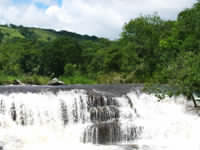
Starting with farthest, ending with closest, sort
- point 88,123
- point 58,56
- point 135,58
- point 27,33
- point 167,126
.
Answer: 1. point 27,33
2. point 58,56
3. point 135,58
4. point 88,123
5. point 167,126

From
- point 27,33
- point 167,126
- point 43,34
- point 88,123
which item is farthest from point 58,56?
point 43,34

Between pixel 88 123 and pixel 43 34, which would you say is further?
pixel 43 34

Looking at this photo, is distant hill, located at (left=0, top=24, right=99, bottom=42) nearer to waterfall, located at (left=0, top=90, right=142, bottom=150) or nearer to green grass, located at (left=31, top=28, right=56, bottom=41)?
green grass, located at (left=31, top=28, right=56, bottom=41)

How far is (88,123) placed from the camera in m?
13.9

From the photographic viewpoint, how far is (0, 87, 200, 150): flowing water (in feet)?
39.2

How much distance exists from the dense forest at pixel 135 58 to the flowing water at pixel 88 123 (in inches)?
101

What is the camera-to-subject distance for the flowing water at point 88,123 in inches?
470

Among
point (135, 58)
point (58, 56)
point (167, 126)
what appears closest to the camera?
point (167, 126)

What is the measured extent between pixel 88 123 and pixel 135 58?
73.4ft

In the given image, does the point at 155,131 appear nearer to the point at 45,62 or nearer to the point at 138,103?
the point at 138,103

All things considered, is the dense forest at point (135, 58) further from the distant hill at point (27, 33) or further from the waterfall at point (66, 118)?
the distant hill at point (27, 33)

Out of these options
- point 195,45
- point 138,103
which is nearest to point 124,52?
point 195,45

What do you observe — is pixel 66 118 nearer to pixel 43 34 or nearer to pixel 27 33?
pixel 27 33

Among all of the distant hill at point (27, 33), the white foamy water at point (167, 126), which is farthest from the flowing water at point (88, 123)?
the distant hill at point (27, 33)
